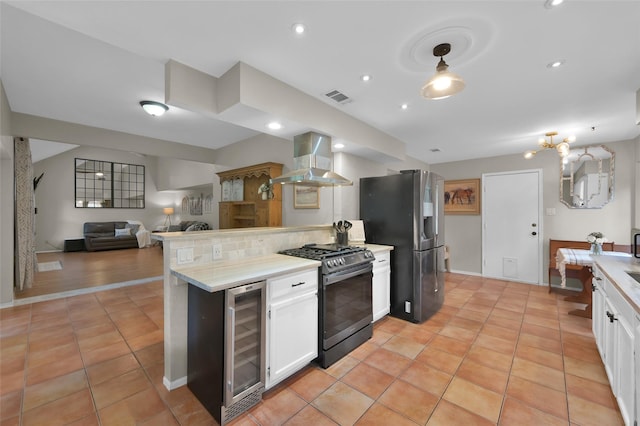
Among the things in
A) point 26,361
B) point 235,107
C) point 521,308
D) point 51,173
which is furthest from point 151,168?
point 521,308

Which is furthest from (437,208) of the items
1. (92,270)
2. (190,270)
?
(92,270)

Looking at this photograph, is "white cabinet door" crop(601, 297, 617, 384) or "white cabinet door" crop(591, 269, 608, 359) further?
"white cabinet door" crop(591, 269, 608, 359)

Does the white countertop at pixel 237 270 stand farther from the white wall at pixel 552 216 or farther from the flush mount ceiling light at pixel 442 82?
the white wall at pixel 552 216

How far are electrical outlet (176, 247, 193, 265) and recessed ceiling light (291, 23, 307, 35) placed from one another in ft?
5.59

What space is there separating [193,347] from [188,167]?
733 centimetres

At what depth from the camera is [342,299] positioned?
7.60ft

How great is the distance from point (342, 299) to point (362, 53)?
2021mm

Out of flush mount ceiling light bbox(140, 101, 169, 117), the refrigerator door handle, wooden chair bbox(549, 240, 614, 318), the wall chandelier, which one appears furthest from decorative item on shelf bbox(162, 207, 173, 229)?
wooden chair bbox(549, 240, 614, 318)

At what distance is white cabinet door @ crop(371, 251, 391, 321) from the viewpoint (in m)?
2.86

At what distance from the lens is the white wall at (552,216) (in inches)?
155

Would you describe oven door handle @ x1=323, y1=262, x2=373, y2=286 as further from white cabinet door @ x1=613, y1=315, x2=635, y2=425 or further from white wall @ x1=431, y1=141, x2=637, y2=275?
white wall @ x1=431, y1=141, x2=637, y2=275

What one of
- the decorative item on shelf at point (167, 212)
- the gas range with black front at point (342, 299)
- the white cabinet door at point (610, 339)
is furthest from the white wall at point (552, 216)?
the decorative item on shelf at point (167, 212)

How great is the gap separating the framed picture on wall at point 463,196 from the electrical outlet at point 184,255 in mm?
5304

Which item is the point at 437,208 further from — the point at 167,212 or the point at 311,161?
the point at 167,212
